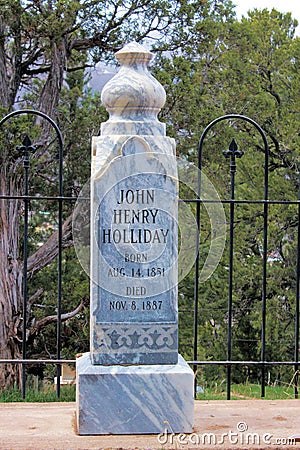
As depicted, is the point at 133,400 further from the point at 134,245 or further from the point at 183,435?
the point at 134,245

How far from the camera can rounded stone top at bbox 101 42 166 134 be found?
4.21 meters

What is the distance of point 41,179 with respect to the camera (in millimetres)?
12062

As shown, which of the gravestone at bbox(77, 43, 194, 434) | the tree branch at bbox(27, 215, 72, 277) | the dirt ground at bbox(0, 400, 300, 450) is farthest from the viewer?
the tree branch at bbox(27, 215, 72, 277)

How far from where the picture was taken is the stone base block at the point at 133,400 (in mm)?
4094

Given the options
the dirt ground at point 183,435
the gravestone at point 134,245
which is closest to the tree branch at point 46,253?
the dirt ground at point 183,435

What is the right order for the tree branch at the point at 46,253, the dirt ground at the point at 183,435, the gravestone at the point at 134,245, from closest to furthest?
1. the dirt ground at the point at 183,435
2. the gravestone at the point at 134,245
3. the tree branch at the point at 46,253

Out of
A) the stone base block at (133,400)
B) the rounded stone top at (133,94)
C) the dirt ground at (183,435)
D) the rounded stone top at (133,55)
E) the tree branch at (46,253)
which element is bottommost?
the dirt ground at (183,435)

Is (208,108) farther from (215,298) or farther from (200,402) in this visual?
(200,402)

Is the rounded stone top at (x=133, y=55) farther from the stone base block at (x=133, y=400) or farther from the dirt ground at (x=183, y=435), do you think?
the dirt ground at (x=183, y=435)

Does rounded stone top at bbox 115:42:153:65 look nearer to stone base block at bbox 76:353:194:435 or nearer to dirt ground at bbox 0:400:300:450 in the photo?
stone base block at bbox 76:353:194:435

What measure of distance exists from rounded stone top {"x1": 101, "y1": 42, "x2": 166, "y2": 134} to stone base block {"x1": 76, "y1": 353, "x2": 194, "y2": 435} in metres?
1.33

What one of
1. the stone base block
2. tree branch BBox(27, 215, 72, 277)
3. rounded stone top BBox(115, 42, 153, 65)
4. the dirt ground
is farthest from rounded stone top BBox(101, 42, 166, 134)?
tree branch BBox(27, 215, 72, 277)

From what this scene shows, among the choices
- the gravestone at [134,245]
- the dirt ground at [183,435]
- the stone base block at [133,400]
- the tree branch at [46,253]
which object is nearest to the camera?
the dirt ground at [183,435]

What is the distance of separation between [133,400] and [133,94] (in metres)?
1.65
